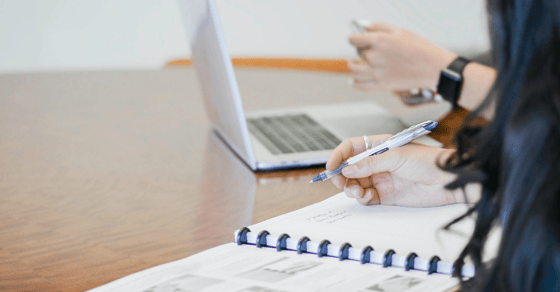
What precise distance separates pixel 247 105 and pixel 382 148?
2.09 ft

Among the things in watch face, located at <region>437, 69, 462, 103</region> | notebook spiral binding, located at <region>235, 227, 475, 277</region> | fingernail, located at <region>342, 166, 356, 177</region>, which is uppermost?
watch face, located at <region>437, 69, 462, 103</region>

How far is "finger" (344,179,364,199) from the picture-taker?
66 cm

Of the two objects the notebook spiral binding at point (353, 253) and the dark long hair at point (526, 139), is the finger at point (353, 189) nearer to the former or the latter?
the notebook spiral binding at point (353, 253)

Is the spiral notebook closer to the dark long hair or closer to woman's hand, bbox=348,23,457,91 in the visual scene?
the dark long hair

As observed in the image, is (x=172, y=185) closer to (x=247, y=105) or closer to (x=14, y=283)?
(x=14, y=283)

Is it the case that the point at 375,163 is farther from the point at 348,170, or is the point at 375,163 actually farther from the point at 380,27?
the point at 380,27

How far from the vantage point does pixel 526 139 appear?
1.10ft

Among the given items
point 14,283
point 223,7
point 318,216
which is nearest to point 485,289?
point 318,216

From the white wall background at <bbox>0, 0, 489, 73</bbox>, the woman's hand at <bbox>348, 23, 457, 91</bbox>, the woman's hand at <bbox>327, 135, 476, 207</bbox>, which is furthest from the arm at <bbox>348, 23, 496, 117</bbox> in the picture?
the white wall background at <bbox>0, 0, 489, 73</bbox>

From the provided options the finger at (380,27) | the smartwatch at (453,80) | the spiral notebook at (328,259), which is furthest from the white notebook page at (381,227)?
the finger at (380,27)

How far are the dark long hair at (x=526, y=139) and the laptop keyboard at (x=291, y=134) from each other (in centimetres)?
53

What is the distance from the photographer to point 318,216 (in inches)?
25.0

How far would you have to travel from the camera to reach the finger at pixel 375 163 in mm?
659

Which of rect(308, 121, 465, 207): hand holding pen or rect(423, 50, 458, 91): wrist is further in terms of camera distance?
rect(423, 50, 458, 91): wrist
